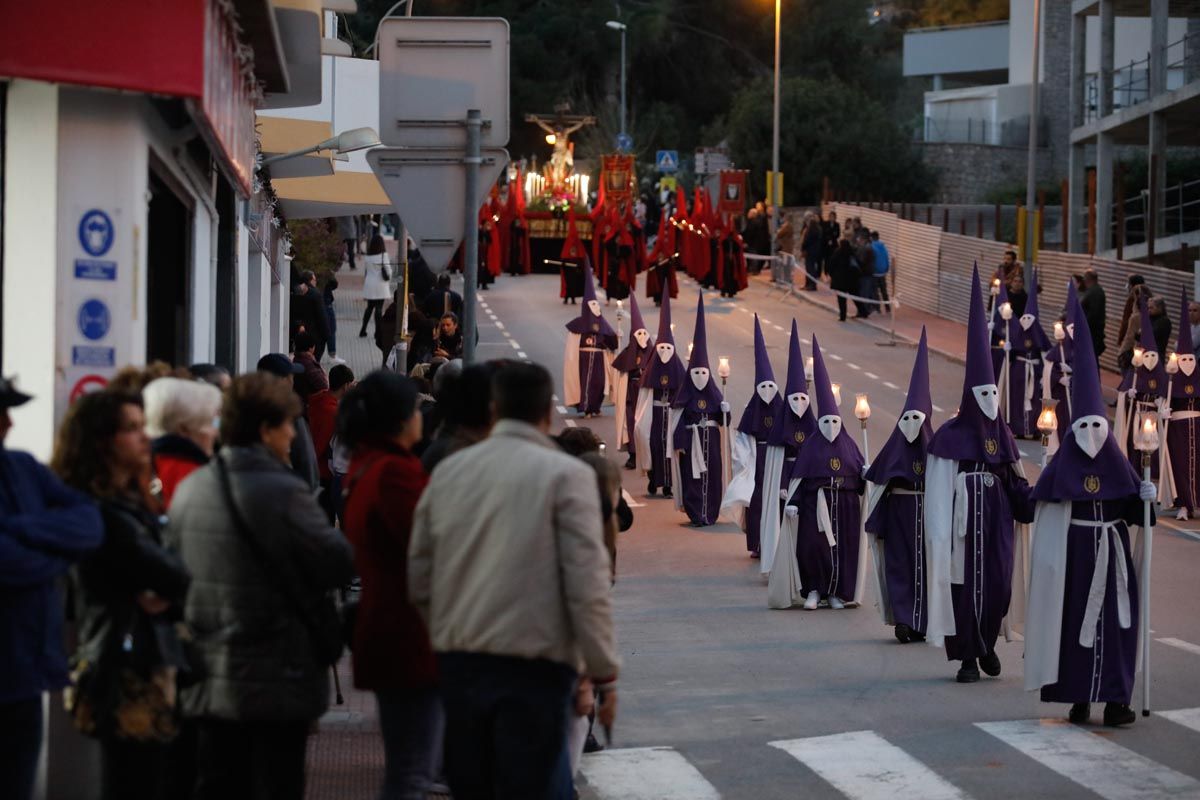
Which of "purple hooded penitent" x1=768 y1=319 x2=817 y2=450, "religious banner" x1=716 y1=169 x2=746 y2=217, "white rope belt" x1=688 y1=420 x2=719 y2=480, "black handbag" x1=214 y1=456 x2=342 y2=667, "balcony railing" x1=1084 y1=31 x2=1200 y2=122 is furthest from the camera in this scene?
"religious banner" x1=716 y1=169 x2=746 y2=217

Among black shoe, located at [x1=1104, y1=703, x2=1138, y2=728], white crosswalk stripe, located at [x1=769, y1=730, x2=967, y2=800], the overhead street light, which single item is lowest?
white crosswalk stripe, located at [x1=769, y1=730, x2=967, y2=800]

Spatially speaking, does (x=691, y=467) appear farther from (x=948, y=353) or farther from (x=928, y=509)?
(x=948, y=353)

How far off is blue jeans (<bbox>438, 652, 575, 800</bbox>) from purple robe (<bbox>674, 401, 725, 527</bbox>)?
14470mm

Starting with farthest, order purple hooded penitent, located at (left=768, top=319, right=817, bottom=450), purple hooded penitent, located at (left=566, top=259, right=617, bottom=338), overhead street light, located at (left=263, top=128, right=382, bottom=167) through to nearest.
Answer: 1. purple hooded penitent, located at (left=566, top=259, right=617, bottom=338)
2. purple hooded penitent, located at (left=768, top=319, right=817, bottom=450)
3. overhead street light, located at (left=263, top=128, right=382, bottom=167)

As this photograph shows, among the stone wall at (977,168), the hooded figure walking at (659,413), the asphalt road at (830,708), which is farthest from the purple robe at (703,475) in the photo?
the stone wall at (977,168)

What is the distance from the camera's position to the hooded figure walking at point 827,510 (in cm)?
1598

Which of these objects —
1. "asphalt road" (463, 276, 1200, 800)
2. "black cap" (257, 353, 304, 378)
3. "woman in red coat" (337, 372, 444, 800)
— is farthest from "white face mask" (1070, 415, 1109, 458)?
"woman in red coat" (337, 372, 444, 800)

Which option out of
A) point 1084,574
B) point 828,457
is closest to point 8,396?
point 1084,574

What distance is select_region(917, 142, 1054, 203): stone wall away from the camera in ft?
200

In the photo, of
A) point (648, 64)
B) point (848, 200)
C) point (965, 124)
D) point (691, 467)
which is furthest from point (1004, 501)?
point (648, 64)

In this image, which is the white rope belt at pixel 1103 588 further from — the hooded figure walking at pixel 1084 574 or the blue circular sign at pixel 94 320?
the blue circular sign at pixel 94 320

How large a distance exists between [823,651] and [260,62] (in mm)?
5493

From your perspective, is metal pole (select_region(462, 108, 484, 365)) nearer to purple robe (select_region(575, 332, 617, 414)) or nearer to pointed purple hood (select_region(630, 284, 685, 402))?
pointed purple hood (select_region(630, 284, 685, 402))

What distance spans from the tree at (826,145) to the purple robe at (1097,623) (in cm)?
4808
